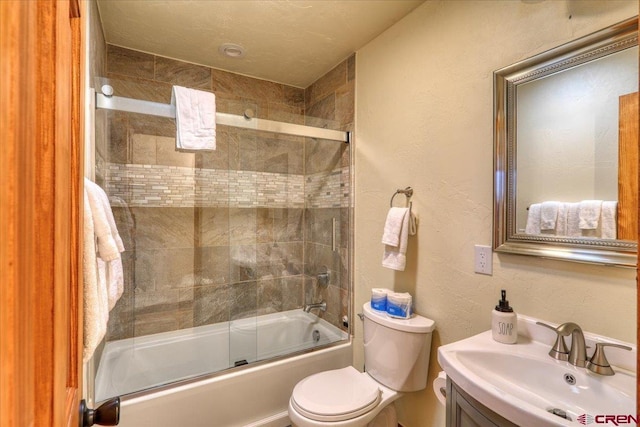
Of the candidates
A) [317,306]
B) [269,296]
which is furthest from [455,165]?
[269,296]

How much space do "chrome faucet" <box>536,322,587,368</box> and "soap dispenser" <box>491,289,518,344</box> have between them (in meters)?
0.14

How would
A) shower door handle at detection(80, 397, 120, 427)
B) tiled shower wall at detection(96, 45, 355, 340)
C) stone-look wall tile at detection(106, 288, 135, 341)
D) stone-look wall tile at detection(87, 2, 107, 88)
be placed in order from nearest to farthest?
shower door handle at detection(80, 397, 120, 427) → stone-look wall tile at detection(87, 2, 107, 88) → stone-look wall tile at detection(106, 288, 135, 341) → tiled shower wall at detection(96, 45, 355, 340)

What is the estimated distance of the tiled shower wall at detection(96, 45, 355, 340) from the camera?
80.3 inches

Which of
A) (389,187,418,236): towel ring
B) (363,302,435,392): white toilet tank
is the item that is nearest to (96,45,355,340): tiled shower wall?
(389,187,418,236): towel ring

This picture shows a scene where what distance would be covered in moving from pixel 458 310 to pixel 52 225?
64.1 inches

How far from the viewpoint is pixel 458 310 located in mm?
1549

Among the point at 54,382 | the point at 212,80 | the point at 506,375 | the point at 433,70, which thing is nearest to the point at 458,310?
the point at 506,375

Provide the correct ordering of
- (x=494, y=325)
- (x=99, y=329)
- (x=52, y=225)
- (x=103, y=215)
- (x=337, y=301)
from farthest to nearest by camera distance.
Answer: (x=337, y=301)
(x=494, y=325)
(x=103, y=215)
(x=99, y=329)
(x=52, y=225)

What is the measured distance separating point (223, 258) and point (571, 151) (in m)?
2.15

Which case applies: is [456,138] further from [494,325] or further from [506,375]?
[506,375]

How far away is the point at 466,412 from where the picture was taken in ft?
3.28

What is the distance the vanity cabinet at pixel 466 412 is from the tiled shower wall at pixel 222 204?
129 centimetres

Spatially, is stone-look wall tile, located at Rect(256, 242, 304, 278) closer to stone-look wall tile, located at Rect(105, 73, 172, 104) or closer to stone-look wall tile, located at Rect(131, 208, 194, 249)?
stone-look wall tile, located at Rect(131, 208, 194, 249)

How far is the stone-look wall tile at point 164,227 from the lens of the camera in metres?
2.10
